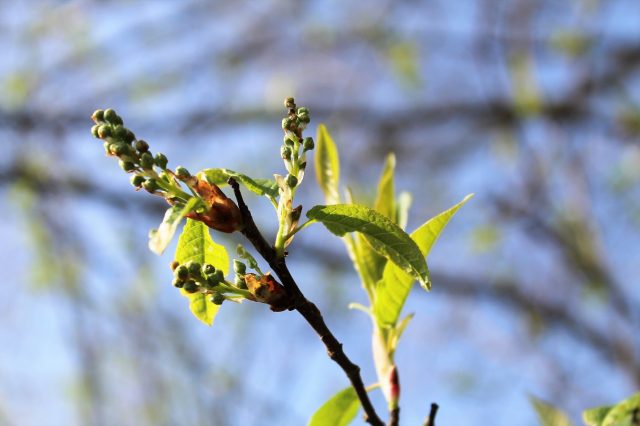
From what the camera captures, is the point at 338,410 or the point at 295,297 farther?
the point at 338,410

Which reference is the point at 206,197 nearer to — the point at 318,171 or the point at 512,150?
the point at 318,171

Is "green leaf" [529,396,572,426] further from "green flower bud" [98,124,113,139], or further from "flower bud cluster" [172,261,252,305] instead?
"green flower bud" [98,124,113,139]

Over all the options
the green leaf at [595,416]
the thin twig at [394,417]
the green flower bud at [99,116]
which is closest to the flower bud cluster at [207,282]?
the green flower bud at [99,116]

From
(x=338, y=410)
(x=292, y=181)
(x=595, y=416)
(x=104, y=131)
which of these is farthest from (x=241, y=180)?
(x=595, y=416)

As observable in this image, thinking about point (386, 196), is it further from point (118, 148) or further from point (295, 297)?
point (118, 148)

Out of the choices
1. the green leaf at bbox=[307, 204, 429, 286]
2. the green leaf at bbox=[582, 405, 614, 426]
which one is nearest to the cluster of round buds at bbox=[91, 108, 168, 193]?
the green leaf at bbox=[307, 204, 429, 286]

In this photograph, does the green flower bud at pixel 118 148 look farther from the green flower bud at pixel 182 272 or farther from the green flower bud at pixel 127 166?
the green flower bud at pixel 182 272

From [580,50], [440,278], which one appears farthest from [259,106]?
[580,50]

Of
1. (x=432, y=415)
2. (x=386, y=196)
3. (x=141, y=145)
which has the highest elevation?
(x=386, y=196)
